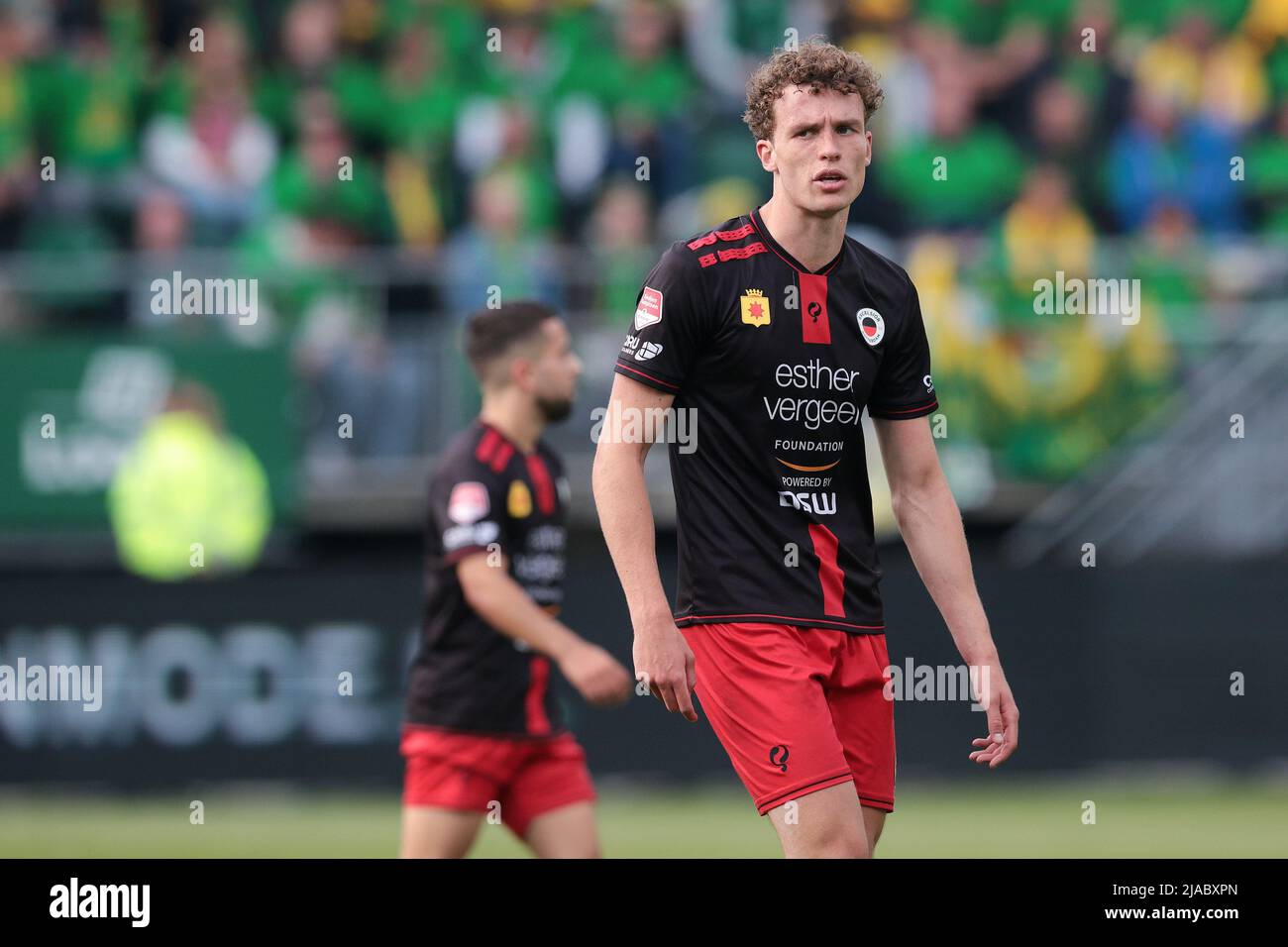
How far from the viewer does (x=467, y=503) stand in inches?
302

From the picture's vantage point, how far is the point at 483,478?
25.4 feet

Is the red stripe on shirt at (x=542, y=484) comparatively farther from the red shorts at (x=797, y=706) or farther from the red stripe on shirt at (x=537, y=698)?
the red shorts at (x=797, y=706)

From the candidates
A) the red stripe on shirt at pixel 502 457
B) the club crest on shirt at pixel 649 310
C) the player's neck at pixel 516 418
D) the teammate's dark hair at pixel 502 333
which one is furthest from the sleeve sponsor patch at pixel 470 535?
the club crest on shirt at pixel 649 310

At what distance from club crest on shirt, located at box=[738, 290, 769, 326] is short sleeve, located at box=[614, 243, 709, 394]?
0.11 metres

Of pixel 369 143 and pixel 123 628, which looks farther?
pixel 369 143

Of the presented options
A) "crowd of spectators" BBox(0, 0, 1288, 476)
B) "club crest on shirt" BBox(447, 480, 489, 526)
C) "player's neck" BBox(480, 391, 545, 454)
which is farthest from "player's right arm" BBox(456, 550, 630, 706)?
"crowd of spectators" BBox(0, 0, 1288, 476)

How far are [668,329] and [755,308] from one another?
27cm

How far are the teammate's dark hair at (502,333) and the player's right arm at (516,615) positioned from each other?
2.84 ft

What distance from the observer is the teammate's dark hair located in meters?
7.98

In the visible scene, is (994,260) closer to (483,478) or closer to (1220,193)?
(1220,193)

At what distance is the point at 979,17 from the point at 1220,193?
261 cm
